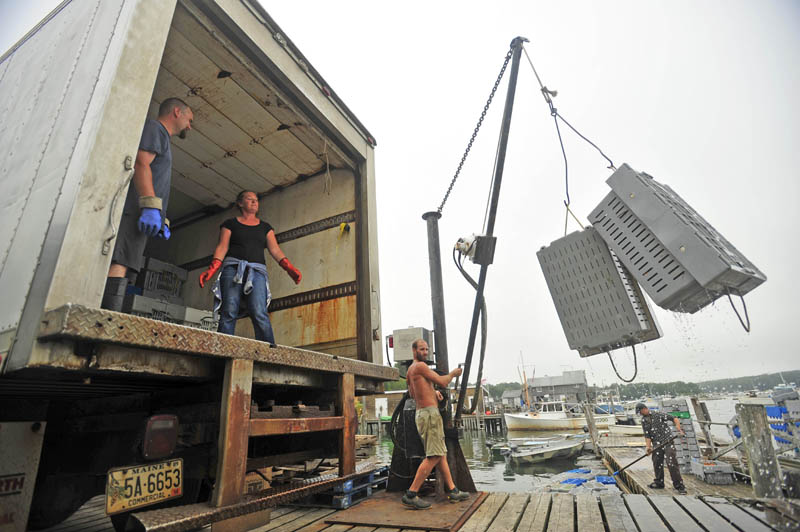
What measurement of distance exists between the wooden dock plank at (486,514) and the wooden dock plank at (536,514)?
25 cm

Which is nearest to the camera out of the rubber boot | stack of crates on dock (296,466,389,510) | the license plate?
the license plate

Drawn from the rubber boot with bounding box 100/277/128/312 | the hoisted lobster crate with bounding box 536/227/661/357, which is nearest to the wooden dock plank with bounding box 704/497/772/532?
the hoisted lobster crate with bounding box 536/227/661/357

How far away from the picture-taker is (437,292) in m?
5.14

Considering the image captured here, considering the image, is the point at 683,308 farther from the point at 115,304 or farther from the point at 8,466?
the point at 8,466

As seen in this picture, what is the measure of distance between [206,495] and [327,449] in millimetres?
847

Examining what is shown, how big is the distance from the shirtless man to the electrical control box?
72 centimetres

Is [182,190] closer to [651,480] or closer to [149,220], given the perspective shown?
[149,220]

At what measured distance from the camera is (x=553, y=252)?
3.55 metres

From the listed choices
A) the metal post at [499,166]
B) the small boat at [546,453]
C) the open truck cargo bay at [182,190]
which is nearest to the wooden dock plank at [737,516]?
the metal post at [499,166]

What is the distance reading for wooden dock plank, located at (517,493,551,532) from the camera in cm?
298

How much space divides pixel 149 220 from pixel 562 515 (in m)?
3.93

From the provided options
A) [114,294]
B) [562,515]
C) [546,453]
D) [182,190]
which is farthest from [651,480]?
[182,190]

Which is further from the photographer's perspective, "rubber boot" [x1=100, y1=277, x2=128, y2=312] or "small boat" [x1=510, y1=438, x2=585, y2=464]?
"small boat" [x1=510, y1=438, x2=585, y2=464]

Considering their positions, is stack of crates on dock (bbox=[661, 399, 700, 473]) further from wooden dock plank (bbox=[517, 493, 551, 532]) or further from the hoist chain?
the hoist chain
